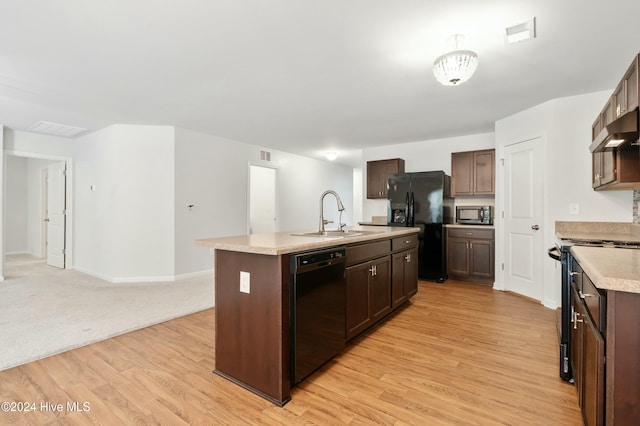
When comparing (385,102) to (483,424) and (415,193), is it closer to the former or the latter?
(415,193)

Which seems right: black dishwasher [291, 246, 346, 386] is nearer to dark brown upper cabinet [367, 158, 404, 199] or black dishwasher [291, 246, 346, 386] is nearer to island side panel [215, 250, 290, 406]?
island side panel [215, 250, 290, 406]

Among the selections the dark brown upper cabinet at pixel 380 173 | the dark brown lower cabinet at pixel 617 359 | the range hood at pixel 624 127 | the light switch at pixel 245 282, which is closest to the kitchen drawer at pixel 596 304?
the dark brown lower cabinet at pixel 617 359

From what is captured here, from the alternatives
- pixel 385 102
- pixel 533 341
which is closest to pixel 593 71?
pixel 385 102

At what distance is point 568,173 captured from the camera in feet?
11.9

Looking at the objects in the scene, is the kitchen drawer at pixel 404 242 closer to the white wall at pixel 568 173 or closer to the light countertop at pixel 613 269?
the white wall at pixel 568 173

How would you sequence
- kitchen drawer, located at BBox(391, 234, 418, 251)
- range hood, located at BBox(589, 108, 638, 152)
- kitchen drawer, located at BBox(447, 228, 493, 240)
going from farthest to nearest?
kitchen drawer, located at BBox(447, 228, 493, 240) → kitchen drawer, located at BBox(391, 234, 418, 251) → range hood, located at BBox(589, 108, 638, 152)

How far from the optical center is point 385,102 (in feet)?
12.5

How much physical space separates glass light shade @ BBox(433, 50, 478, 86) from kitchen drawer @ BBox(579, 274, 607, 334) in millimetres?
1575

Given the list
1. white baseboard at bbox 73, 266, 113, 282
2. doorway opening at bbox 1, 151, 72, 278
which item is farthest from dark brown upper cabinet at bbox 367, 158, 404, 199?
doorway opening at bbox 1, 151, 72, 278

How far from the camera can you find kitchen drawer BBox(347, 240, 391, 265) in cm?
241

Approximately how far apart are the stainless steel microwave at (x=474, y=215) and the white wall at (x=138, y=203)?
15.4 feet

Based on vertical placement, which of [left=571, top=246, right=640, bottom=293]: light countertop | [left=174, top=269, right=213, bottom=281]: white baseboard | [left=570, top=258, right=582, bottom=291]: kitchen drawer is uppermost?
[left=571, top=246, right=640, bottom=293]: light countertop

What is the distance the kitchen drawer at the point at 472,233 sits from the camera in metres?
4.73

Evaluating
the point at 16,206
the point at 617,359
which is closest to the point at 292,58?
the point at 617,359
